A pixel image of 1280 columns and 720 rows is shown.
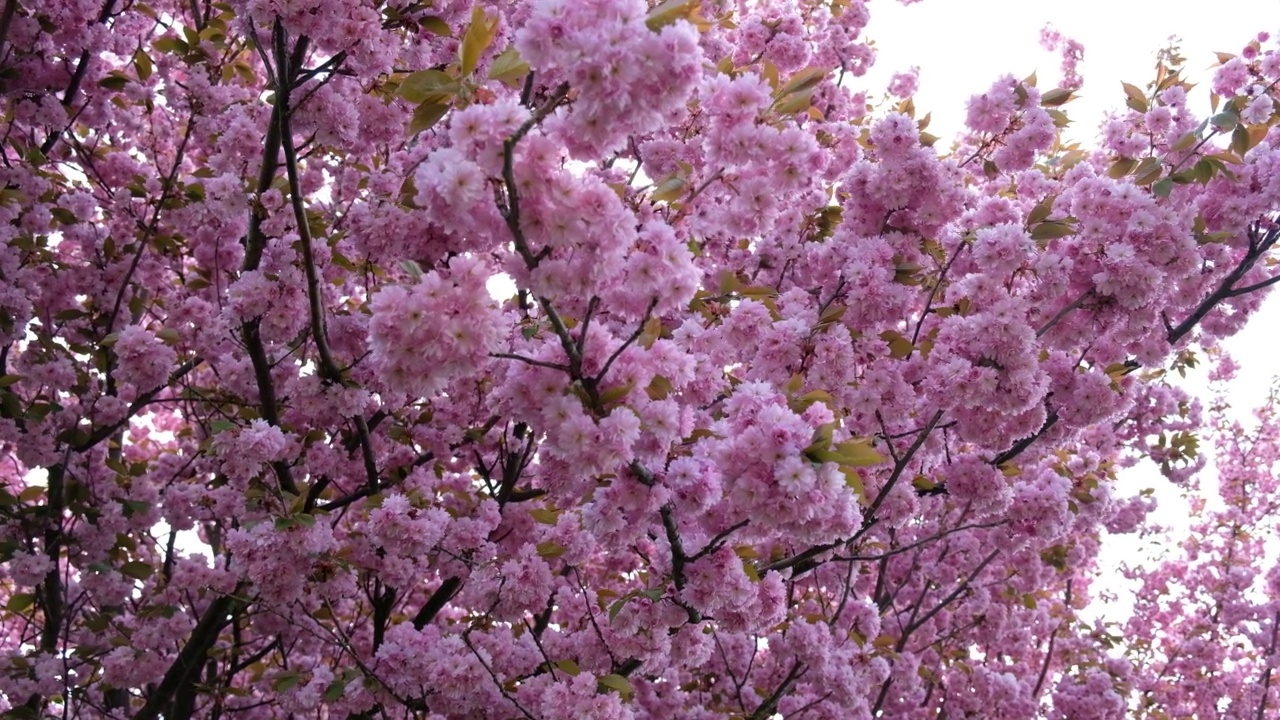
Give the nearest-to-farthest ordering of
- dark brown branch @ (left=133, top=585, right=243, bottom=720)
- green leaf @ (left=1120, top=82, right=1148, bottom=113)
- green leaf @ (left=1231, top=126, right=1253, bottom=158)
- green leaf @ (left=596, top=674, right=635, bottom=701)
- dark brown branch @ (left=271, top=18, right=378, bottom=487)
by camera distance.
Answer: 1. dark brown branch @ (left=271, top=18, right=378, bottom=487)
2. green leaf @ (left=596, top=674, right=635, bottom=701)
3. green leaf @ (left=1231, top=126, right=1253, bottom=158)
4. green leaf @ (left=1120, top=82, right=1148, bottom=113)
5. dark brown branch @ (left=133, top=585, right=243, bottom=720)

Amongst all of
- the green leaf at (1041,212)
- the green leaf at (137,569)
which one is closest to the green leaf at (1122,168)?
the green leaf at (1041,212)

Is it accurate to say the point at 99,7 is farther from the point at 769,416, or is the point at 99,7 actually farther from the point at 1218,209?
the point at 1218,209

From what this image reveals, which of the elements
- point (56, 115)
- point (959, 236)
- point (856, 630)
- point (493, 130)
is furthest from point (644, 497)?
point (56, 115)

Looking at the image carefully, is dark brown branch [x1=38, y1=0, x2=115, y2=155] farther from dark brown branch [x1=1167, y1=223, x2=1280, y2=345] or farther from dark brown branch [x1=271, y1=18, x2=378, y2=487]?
dark brown branch [x1=1167, y1=223, x2=1280, y2=345]

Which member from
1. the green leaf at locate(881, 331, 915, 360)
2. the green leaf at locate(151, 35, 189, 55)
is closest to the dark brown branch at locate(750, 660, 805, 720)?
the green leaf at locate(881, 331, 915, 360)

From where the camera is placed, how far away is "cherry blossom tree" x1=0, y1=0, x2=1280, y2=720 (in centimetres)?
238

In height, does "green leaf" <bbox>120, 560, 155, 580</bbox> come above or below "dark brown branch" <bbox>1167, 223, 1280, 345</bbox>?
below

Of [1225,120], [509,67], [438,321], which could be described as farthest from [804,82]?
[1225,120]

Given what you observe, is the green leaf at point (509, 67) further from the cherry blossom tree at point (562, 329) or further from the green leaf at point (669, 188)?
the green leaf at point (669, 188)

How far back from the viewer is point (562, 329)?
237cm

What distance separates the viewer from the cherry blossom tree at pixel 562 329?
7.82ft

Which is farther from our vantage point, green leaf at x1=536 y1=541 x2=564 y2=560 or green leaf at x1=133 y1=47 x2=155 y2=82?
green leaf at x1=133 y1=47 x2=155 y2=82

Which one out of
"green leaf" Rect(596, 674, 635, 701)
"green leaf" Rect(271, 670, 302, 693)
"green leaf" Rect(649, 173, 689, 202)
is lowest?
"green leaf" Rect(596, 674, 635, 701)

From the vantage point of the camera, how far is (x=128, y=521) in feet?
17.0
